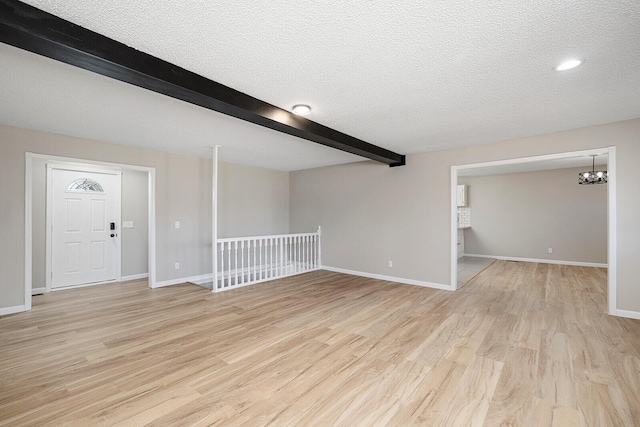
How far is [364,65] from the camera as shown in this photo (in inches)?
80.7

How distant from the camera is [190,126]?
349cm

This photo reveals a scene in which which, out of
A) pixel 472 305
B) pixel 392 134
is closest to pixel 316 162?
pixel 392 134

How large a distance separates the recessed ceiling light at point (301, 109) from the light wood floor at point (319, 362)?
2.36 m

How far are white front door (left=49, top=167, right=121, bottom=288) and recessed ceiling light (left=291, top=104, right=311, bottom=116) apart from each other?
4198 mm

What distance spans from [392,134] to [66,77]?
3.44m

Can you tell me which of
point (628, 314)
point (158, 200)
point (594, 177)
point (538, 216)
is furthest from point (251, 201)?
point (538, 216)

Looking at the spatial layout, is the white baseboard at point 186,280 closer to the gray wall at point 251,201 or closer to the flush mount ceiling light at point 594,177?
the gray wall at point 251,201

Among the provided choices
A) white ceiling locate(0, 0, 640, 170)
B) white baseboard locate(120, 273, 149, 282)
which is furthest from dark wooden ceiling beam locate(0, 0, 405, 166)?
white baseboard locate(120, 273, 149, 282)

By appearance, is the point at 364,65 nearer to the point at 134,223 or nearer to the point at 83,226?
the point at 134,223

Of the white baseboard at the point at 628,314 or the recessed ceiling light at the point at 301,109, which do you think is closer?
the recessed ceiling light at the point at 301,109

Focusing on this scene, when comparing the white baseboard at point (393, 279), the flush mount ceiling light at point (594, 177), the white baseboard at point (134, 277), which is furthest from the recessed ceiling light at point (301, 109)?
the flush mount ceiling light at point (594, 177)

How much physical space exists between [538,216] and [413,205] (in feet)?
15.0

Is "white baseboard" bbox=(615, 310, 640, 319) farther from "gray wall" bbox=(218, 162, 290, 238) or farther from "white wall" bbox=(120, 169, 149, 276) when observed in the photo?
"white wall" bbox=(120, 169, 149, 276)

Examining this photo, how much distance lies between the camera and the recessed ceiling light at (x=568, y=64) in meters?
1.98
